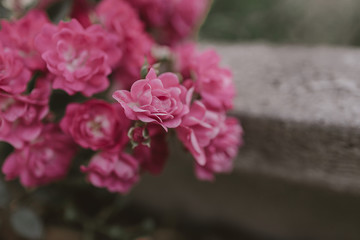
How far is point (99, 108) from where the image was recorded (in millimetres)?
481

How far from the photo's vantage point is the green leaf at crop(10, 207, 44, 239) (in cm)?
61

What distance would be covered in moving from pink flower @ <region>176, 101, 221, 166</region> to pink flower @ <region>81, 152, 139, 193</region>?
0.10m

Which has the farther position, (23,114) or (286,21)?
(286,21)

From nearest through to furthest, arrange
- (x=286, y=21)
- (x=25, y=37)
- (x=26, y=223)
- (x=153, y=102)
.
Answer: (x=153, y=102) < (x=25, y=37) < (x=26, y=223) < (x=286, y=21)

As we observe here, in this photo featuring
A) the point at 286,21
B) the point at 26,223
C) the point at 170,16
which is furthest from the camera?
the point at 286,21

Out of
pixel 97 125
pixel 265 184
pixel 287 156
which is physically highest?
pixel 97 125

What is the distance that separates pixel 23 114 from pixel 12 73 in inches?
2.3

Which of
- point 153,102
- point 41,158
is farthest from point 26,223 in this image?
point 153,102

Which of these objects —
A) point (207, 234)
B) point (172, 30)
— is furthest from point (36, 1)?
point (207, 234)

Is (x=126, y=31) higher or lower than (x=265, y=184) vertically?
higher

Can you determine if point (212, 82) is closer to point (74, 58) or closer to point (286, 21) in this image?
point (74, 58)

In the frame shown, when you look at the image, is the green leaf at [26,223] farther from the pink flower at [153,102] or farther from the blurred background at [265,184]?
the pink flower at [153,102]

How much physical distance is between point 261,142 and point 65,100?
0.39 meters

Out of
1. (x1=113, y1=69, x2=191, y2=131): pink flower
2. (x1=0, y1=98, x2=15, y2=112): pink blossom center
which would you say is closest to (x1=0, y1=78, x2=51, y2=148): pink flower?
(x1=0, y1=98, x2=15, y2=112): pink blossom center
